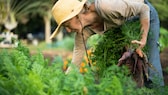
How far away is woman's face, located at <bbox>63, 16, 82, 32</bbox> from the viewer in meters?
3.48

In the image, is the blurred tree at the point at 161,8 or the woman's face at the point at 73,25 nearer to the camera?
the woman's face at the point at 73,25

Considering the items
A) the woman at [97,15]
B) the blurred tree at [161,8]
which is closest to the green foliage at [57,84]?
the woman at [97,15]

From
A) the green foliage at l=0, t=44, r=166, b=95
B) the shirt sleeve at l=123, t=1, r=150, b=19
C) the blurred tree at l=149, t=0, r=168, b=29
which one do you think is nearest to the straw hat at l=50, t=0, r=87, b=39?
the shirt sleeve at l=123, t=1, r=150, b=19

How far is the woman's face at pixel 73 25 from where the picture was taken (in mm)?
3482

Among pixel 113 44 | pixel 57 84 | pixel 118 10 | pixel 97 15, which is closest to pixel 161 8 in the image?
pixel 113 44

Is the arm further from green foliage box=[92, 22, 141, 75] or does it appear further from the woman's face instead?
the woman's face

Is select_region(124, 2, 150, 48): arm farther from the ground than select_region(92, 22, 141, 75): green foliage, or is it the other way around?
select_region(124, 2, 150, 48): arm

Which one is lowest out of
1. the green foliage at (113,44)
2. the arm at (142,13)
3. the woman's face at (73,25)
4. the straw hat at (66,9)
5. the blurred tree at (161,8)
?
the blurred tree at (161,8)

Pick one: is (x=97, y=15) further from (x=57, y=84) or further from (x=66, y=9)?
(x=57, y=84)

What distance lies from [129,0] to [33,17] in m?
20.7

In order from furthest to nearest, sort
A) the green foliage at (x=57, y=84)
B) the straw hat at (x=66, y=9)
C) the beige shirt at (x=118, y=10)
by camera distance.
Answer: the beige shirt at (x=118, y=10)
the straw hat at (x=66, y=9)
the green foliage at (x=57, y=84)

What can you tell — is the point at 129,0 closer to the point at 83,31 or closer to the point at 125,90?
the point at 83,31

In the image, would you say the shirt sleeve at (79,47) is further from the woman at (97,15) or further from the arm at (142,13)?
the arm at (142,13)

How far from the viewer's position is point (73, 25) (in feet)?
11.6
